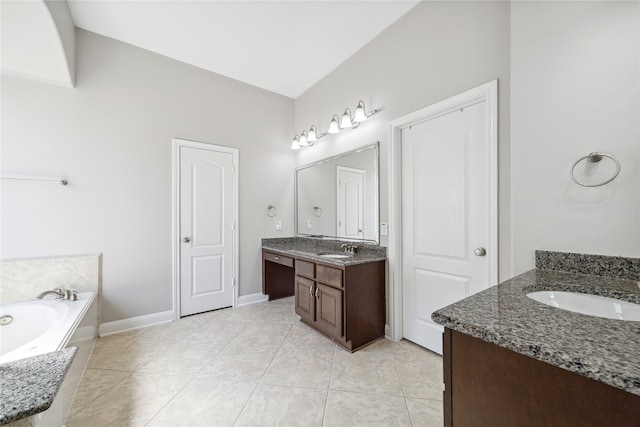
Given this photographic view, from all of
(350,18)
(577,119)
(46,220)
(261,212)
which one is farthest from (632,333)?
(46,220)

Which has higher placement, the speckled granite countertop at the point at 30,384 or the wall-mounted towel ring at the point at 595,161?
the wall-mounted towel ring at the point at 595,161

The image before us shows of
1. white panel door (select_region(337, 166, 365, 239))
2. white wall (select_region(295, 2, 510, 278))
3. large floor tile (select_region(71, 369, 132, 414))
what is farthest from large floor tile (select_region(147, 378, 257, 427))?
white wall (select_region(295, 2, 510, 278))

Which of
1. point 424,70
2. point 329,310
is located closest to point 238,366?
point 329,310

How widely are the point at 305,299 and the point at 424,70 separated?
2.38 metres

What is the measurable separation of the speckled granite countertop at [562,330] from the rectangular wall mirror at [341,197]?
1598mm

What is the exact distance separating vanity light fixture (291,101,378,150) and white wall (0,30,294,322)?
80cm

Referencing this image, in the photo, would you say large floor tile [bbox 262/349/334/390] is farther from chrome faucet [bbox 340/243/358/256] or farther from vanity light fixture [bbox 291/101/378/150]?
vanity light fixture [bbox 291/101/378/150]

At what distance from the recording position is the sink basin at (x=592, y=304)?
0.89 m

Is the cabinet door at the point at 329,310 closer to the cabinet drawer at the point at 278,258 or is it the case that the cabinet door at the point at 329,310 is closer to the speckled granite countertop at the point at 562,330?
the cabinet drawer at the point at 278,258

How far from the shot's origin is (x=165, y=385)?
1694mm

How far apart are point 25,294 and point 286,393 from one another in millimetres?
2389

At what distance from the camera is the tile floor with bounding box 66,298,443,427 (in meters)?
1.42

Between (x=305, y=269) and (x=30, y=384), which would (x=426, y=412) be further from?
(x=30, y=384)

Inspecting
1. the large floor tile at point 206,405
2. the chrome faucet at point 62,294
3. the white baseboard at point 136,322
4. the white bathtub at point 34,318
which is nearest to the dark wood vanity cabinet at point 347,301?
the large floor tile at point 206,405
